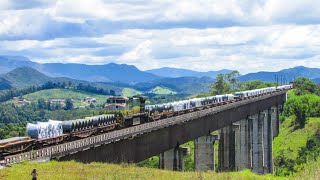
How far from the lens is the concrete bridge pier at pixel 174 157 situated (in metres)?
65.9

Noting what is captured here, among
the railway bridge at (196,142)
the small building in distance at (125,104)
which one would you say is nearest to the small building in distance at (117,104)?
the small building in distance at (125,104)

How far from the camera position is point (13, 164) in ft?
113

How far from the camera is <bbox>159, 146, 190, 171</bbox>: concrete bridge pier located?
65.9 m

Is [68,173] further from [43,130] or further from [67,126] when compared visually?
[67,126]

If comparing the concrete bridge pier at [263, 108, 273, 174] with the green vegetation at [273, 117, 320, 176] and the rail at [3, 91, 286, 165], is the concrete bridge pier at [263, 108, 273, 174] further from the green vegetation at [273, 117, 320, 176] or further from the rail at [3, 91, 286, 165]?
the rail at [3, 91, 286, 165]

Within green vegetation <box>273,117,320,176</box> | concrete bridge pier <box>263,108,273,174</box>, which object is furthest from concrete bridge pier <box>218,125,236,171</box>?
concrete bridge pier <box>263,108,273,174</box>

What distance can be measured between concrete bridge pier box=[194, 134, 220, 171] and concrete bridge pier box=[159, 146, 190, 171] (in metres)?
11.5

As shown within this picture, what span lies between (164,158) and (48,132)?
23245mm

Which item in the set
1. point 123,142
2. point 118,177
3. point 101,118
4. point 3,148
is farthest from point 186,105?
point 118,177

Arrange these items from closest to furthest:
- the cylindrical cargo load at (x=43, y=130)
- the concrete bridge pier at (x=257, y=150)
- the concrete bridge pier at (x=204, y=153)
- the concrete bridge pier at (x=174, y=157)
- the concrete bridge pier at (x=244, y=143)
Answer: the cylindrical cargo load at (x=43, y=130), the concrete bridge pier at (x=174, y=157), the concrete bridge pier at (x=204, y=153), the concrete bridge pier at (x=244, y=143), the concrete bridge pier at (x=257, y=150)

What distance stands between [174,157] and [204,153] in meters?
14.7

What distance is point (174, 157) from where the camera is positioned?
65938mm

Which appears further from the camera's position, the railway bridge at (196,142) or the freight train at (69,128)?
the railway bridge at (196,142)

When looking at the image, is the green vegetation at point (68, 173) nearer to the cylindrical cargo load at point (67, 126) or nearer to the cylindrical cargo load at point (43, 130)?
the cylindrical cargo load at point (43, 130)
